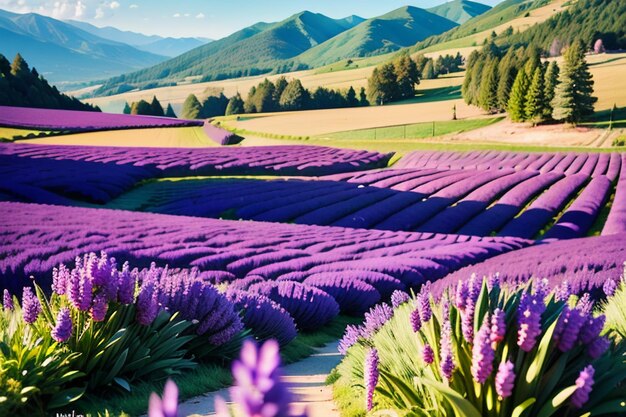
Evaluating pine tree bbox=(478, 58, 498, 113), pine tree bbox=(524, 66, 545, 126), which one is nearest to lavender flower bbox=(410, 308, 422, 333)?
pine tree bbox=(524, 66, 545, 126)

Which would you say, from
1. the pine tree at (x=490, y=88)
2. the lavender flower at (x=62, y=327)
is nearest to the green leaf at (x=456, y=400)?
the lavender flower at (x=62, y=327)

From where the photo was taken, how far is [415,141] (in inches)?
2475

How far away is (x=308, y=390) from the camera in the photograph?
493 cm

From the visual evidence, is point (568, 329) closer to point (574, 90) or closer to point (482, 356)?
point (482, 356)

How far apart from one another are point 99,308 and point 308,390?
1944mm

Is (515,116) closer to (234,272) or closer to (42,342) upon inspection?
(234,272)

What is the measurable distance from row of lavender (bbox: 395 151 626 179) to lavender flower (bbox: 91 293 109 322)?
3506 centimetres

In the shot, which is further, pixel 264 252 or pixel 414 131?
pixel 414 131

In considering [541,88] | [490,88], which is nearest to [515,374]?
[541,88]

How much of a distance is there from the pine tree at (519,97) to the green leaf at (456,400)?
64530 millimetres

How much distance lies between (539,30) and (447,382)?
155756mm

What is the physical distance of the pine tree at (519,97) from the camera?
204 ft

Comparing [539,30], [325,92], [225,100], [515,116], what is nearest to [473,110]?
[515,116]

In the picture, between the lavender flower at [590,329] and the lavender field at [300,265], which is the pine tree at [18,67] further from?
the lavender flower at [590,329]
